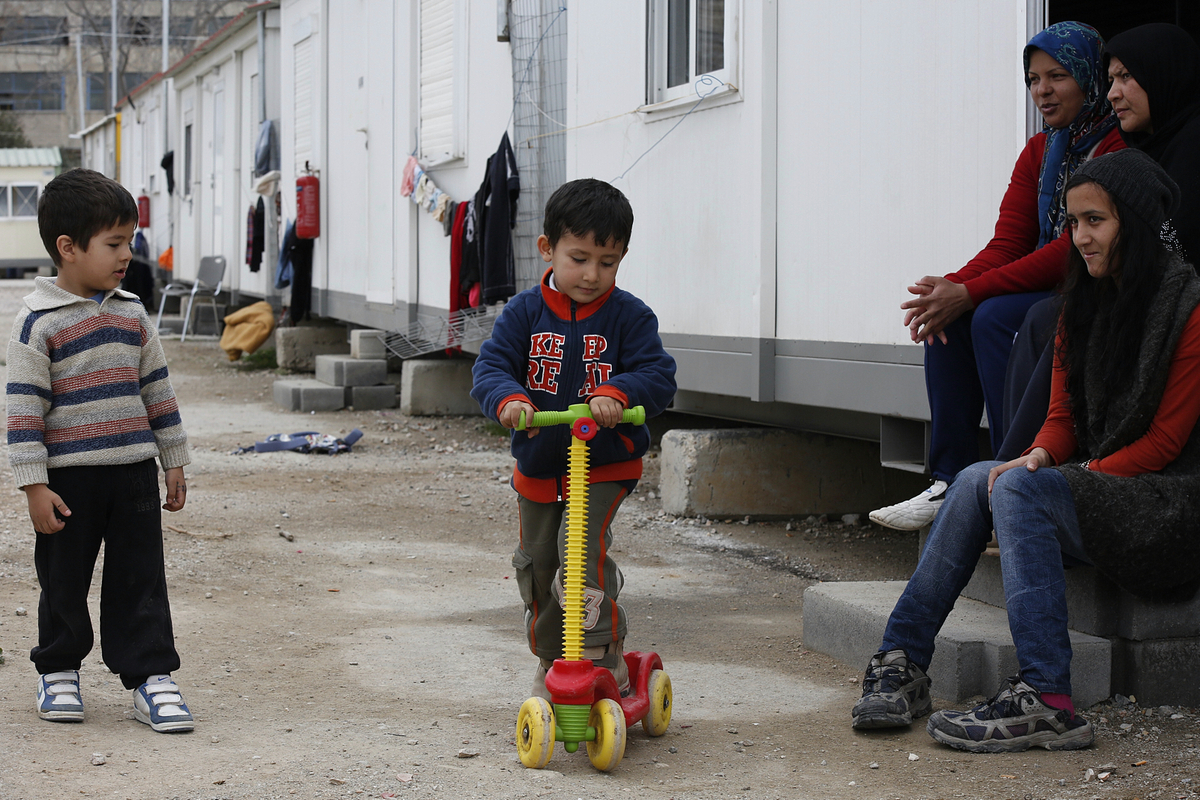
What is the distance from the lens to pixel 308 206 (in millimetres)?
13164

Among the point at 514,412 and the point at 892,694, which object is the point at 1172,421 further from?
the point at 514,412

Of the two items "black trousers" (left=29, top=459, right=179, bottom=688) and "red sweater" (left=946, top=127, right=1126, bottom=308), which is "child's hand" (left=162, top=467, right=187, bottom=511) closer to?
"black trousers" (left=29, top=459, right=179, bottom=688)

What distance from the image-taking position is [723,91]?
19.1 feet

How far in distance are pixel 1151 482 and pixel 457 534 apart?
3697mm

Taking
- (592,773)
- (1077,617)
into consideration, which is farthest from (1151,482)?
(592,773)

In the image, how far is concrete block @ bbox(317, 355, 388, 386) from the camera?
11141 millimetres

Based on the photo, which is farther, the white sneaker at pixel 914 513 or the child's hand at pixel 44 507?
the white sneaker at pixel 914 513

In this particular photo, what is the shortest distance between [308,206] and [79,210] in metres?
10.2

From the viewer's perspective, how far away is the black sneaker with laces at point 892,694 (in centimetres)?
330

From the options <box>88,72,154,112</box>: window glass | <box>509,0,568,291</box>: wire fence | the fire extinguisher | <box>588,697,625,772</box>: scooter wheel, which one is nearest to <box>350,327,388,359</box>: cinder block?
→ the fire extinguisher

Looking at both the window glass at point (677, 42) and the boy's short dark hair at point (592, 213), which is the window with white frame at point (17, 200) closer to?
the window glass at point (677, 42)

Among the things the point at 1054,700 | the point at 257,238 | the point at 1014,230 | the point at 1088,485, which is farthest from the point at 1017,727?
the point at 257,238

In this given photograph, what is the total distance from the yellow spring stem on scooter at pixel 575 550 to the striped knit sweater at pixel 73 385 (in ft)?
3.68

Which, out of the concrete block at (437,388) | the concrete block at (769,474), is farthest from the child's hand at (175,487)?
the concrete block at (437,388)
